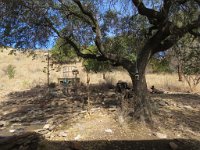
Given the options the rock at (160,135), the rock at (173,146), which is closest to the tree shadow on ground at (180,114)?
the rock at (160,135)

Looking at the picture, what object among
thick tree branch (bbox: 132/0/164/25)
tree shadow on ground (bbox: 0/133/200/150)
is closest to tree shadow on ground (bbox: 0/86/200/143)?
tree shadow on ground (bbox: 0/133/200/150)

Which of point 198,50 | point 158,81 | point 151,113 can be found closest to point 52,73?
point 158,81

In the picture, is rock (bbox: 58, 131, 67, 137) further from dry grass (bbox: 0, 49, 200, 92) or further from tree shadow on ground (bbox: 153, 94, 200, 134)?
dry grass (bbox: 0, 49, 200, 92)

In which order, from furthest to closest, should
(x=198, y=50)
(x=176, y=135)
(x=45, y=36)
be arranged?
1. (x=198, y=50)
2. (x=45, y=36)
3. (x=176, y=135)

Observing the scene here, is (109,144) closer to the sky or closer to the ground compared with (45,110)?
closer to the ground

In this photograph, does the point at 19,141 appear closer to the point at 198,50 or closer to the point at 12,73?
the point at 198,50

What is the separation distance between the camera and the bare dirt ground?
7137 mm

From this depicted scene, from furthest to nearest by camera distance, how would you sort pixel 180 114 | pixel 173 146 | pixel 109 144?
pixel 180 114 < pixel 109 144 < pixel 173 146

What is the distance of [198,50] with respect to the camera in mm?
14383

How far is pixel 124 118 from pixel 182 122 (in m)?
1.72

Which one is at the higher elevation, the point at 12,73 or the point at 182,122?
the point at 12,73

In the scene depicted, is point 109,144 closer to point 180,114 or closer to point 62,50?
point 180,114

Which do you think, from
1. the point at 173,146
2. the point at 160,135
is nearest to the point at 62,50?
the point at 160,135

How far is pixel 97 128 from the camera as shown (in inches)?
322
